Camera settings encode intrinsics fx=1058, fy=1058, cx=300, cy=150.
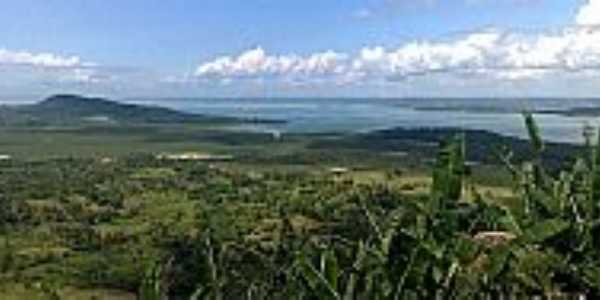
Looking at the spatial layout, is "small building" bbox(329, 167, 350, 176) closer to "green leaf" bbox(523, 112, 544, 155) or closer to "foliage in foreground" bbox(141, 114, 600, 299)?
"foliage in foreground" bbox(141, 114, 600, 299)

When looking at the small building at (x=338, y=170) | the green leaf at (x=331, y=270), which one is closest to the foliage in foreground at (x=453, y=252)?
the green leaf at (x=331, y=270)

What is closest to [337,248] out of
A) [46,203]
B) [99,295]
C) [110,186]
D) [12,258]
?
[99,295]

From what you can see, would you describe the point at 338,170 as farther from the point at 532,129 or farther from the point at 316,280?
the point at 316,280

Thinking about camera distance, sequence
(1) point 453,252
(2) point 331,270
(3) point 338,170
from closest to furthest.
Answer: (2) point 331,270
(1) point 453,252
(3) point 338,170

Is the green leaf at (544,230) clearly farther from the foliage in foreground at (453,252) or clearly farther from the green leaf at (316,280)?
the green leaf at (316,280)

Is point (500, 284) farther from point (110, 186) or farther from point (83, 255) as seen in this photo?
point (110, 186)

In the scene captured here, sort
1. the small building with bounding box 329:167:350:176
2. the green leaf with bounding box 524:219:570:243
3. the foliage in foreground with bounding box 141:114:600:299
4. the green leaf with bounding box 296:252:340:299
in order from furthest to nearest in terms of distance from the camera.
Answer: the small building with bounding box 329:167:350:176, the green leaf with bounding box 524:219:570:243, the foliage in foreground with bounding box 141:114:600:299, the green leaf with bounding box 296:252:340:299

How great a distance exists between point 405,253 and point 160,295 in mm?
1567

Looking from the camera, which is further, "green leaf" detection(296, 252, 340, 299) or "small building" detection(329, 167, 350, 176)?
"small building" detection(329, 167, 350, 176)

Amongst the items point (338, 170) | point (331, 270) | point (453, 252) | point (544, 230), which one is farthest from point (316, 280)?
point (338, 170)

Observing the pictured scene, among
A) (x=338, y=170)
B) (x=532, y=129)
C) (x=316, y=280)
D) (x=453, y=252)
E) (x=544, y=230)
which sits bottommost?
(x=338, y=170)

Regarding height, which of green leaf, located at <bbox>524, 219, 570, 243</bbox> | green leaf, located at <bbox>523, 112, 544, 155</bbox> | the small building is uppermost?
green leaf, located at <bbox>523, 112, 544, 155</bbox>

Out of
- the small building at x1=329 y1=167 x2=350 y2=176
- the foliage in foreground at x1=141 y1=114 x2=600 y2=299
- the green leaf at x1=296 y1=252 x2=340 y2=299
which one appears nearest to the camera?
the green leaf at x1=296 y1=252 x2=340 y2=299

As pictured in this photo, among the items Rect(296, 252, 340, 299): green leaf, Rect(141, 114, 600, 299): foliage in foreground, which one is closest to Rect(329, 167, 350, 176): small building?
Rect(141, 114, 600, 299): foliage in foreground
